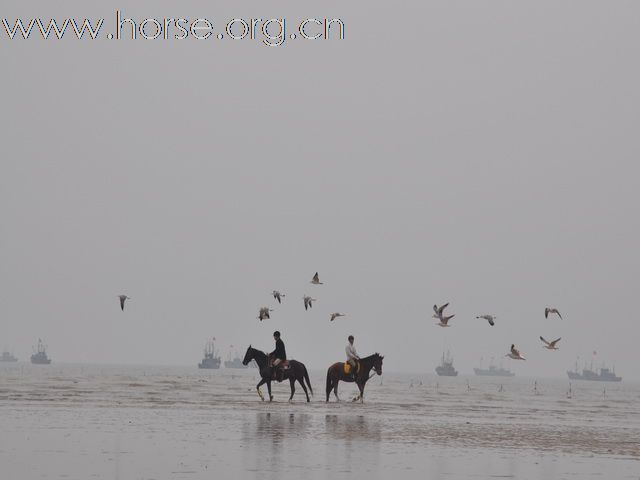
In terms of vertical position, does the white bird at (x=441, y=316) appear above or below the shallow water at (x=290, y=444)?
above

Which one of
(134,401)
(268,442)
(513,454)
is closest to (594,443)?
(513,454)

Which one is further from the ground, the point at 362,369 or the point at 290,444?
the point at 362,369

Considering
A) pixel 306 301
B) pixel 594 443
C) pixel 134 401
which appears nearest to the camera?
pixel 594 443

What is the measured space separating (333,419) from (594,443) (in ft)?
27.7

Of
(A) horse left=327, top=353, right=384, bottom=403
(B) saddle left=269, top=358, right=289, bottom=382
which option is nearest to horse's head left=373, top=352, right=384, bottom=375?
(A) horse left=327, top=353, right=384, bottom=403

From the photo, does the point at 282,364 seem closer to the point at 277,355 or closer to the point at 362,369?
the point at 277,355

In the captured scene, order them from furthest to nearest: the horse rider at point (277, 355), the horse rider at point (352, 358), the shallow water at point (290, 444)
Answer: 1. the horse rider at point (352, 358)
2. the horse rider at point (277, 355)
3. the shallow water at point (290, 444)

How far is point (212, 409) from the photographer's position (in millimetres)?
33062

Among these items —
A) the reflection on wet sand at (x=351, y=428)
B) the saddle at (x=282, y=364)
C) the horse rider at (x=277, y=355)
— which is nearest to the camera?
the reflection on wet sand at (x=351, y=428)

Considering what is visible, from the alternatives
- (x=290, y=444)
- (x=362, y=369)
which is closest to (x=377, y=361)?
(x=362, y=369)

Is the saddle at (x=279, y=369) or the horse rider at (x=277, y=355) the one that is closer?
the horse rider at (x=277, y=355)

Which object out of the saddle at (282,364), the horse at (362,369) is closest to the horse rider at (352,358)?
the horse at (362,369)

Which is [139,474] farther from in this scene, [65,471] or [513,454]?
[513,454]

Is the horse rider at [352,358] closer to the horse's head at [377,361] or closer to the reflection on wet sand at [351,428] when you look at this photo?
the horse's head at [377,361]
